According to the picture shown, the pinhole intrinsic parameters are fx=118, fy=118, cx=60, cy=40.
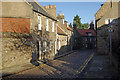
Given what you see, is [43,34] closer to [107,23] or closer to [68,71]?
[68,71]

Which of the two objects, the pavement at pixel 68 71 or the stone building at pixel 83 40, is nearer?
the pavement at pixel 68 71

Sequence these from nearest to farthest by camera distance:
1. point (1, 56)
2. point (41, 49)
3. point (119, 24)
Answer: point (1, 56) < point (41, 49) < point (119, 24)

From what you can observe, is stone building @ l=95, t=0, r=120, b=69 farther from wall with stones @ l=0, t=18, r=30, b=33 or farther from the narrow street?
wall with stones @ l=0, t=18, r=30, b=33

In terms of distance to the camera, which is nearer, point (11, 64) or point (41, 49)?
point (11, 64)

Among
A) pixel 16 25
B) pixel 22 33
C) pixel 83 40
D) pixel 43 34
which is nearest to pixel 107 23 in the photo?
pixel 43 34

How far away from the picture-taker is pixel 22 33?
12906mm

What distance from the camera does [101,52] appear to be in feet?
76.2

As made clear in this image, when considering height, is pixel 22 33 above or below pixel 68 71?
above

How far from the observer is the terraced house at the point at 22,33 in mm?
11328

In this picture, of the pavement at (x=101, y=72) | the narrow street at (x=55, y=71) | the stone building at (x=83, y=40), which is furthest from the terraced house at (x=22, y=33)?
the stone building at (x=83, y=40)

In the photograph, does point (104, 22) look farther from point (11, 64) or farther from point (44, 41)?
point (11, 64)

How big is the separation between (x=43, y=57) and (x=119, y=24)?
14103 millimetres

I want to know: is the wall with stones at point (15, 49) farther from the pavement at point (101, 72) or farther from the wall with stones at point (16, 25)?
the pavement at point (101, 72)

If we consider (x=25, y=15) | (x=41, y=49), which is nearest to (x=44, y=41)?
(x=41, y=49)
